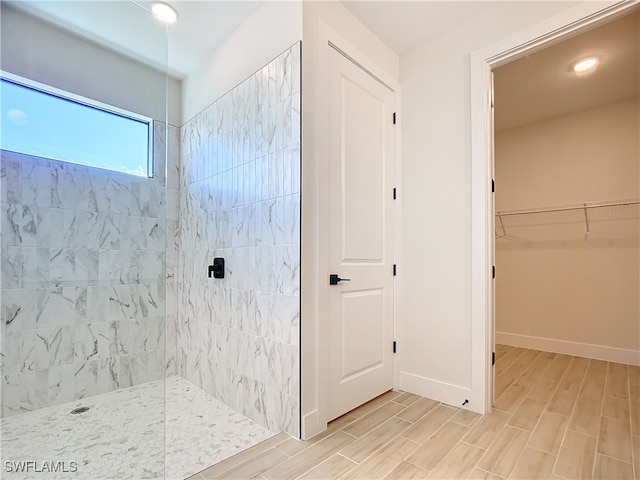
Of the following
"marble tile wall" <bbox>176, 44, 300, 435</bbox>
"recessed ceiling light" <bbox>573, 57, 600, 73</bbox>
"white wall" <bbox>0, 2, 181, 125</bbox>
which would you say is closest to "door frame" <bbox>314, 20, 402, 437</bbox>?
"marble tile wall" <bbox>176, 44, 300, 435</bbox>

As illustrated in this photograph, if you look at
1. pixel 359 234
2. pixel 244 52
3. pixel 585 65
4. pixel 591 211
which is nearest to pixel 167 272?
pixel 359 234

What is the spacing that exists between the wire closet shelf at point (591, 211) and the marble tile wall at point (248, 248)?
10.8 ft

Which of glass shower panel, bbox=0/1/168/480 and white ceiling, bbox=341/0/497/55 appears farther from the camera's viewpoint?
white ceiling, bbox=341/0/497/55

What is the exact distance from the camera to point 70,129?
7.96 feet

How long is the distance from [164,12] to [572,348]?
495 centimetres

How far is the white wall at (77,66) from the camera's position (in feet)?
7.09

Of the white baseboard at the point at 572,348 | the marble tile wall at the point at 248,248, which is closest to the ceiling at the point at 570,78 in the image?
the marble tile wall at the point at 248,248

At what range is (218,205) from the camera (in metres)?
2.60

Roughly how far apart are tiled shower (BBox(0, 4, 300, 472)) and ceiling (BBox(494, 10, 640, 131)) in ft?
7.18

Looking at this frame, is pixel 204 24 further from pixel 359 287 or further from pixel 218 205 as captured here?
pixel 359 287

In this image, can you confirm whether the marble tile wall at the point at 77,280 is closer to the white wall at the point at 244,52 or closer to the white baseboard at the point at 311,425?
the white wall at the point at 244,52

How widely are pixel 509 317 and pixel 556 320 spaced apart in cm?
48

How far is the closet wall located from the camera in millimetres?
3328

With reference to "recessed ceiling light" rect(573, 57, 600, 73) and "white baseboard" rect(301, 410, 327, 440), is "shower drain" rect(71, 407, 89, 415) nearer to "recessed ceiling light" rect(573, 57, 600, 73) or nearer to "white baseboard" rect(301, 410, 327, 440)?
"white baseboard" rect(301, 410, 327, 440)
